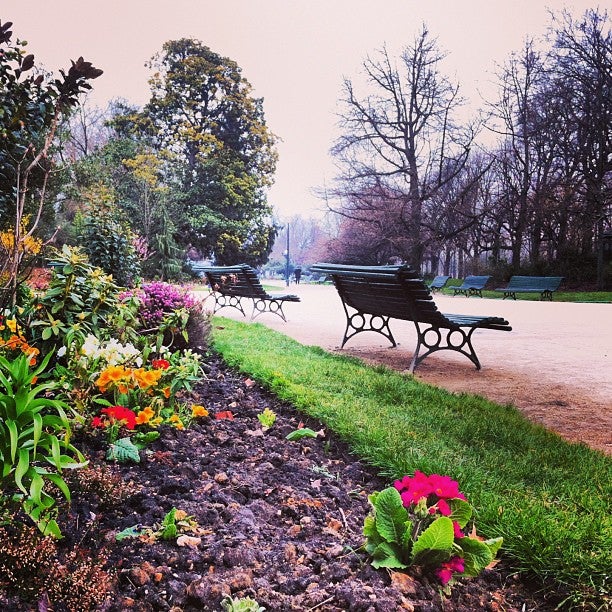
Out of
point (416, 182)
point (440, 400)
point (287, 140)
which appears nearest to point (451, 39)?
point (416, 182)

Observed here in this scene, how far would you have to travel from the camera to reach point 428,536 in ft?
3.43

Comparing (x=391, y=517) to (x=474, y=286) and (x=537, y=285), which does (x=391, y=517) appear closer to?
(x=537, y=285)

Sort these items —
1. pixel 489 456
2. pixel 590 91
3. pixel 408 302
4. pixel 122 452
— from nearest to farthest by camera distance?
pixel 122 452
pixel 489 456
pixel 408 302
pixel 590 91

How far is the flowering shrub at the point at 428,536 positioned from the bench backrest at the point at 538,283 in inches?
501

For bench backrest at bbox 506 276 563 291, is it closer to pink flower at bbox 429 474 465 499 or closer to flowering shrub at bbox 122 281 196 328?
flowering shrub at bbox 122 281 196 328

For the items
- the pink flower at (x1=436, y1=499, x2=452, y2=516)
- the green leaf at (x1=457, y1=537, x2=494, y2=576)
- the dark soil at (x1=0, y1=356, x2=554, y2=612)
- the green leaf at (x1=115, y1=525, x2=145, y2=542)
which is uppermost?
the pink flower at (x1=436, y1=499, x2=452, y2=516)

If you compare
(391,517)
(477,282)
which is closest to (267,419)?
(391,517)

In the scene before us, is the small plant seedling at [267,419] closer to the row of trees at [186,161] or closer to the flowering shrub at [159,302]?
the flowering shrub at [159,302]

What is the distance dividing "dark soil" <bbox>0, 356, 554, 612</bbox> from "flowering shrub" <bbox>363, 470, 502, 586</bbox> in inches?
1.6

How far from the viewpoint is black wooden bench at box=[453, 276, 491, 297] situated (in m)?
14.8

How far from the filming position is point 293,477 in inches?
63.9

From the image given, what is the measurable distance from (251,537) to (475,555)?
53 centimetres

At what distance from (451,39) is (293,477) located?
19216 millimetres

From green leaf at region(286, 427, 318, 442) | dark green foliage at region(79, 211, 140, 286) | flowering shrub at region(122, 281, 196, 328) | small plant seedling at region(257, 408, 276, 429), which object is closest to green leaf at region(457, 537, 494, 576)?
green leaf at region(286, 427, 318, 442)
